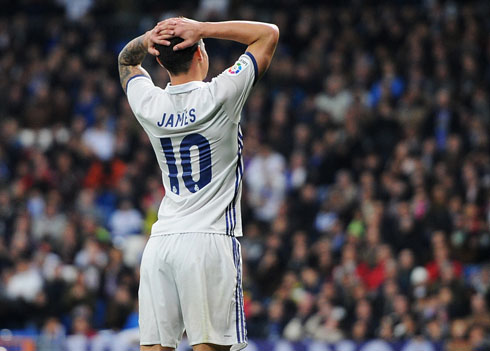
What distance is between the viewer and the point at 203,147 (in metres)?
4.54

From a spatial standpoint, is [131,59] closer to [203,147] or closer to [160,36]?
[160,36]

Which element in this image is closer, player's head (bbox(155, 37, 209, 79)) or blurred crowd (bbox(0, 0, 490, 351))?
player's head (bbox(155, 37, 209, 79))

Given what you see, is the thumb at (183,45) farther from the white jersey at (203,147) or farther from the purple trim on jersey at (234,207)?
the purple trim on jersey at (234,207)

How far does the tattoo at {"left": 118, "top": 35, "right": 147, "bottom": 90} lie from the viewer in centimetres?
492

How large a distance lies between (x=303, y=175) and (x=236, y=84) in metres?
10.9

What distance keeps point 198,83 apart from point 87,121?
1356 cm

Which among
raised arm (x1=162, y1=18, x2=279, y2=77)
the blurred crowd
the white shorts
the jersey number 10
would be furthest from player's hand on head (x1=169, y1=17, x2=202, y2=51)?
the blurred crowd

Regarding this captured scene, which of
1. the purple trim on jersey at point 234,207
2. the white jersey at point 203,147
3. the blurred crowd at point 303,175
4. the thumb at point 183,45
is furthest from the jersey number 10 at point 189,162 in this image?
the blurred crowd at point 303,175

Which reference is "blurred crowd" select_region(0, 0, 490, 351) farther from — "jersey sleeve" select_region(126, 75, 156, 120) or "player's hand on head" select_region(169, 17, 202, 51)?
"player's hand on head" select_region(169, 17, 202, 51)

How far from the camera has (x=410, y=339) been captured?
10.8 metres

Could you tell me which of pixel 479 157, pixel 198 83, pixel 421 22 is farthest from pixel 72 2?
pixel 198 83

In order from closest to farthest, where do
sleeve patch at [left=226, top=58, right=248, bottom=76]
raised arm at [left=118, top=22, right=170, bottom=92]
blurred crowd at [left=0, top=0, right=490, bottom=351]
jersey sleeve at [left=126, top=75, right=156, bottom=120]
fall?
sleeve patch at [left=226, top=58, right=248, bottom=76], jersey sleeve at [left=126, top=75, right=156, bottom=120], raised arm at [left=118, top=22, right=170, bottom=92], blurred crowd at [left=0, top=0, right=490, bottom=351]

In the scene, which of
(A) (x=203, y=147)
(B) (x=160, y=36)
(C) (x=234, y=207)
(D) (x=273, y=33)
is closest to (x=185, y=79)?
(B) (x=160, y=36)

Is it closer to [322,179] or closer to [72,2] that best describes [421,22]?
[322,179]
